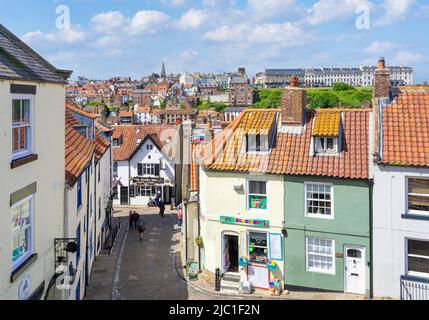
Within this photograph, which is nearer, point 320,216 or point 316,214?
point 320,216

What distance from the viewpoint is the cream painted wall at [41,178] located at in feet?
25.7

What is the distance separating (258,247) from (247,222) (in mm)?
1262

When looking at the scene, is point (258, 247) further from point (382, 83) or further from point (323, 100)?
point (323, 100)

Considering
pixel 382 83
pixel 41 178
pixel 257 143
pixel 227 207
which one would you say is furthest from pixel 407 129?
pixel 41 178

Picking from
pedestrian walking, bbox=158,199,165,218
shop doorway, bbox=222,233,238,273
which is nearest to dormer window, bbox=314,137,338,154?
shop doorway, bbox=222,233,238,273

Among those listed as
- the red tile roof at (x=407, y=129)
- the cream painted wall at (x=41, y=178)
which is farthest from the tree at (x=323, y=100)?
the cream painted wall at (x=41, y=178)

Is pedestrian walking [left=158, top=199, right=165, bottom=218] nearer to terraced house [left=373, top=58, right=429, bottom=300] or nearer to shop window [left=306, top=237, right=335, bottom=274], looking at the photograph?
shop window [left=306, top=237, right=335, bottom=274]

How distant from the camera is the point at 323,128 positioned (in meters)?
17.9

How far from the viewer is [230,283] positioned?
61.0 feet

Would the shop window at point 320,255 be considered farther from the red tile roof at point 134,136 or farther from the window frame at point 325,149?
the red tile roof at point 134,136

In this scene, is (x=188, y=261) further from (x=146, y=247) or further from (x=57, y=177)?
(x=57, y=177)

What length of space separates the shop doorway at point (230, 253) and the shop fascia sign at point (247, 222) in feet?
2.31

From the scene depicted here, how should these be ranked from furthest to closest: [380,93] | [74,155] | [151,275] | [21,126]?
[151,275] < [380,93] < [74,155] < [21,126]

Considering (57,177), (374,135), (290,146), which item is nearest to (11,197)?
(57,177)
